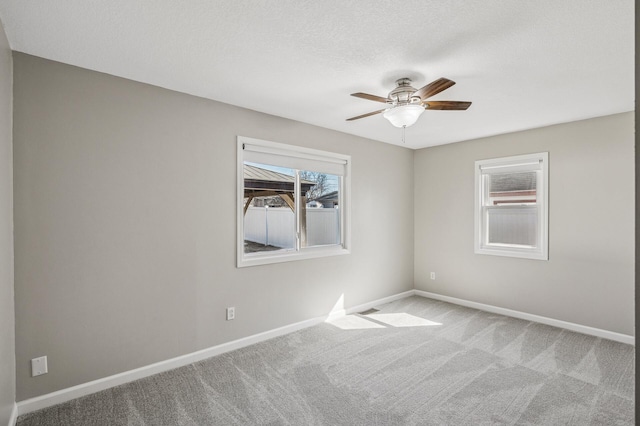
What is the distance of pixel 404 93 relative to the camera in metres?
2.53

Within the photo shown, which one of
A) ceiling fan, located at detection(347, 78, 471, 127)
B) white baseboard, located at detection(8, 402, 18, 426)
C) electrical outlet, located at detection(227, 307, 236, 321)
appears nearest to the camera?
white baseboard, located at detection(8, 402, 18, 426)

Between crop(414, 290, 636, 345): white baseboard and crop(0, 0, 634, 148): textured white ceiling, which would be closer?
crop(0, 0, 634, 148): textured white ceiling

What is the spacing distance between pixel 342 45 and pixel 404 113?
0.71 meters

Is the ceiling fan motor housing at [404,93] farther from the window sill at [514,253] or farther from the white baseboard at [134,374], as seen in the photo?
the window sill at [514,253]

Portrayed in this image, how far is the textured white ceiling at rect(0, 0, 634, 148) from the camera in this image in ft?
5.66

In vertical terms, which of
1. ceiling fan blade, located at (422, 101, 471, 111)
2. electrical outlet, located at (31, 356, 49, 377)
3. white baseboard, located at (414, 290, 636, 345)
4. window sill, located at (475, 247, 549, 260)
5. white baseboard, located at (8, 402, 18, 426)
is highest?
ceiling fan blade, located at (422, 101, 471, 111)

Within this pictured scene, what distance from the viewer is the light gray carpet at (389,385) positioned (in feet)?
7.23

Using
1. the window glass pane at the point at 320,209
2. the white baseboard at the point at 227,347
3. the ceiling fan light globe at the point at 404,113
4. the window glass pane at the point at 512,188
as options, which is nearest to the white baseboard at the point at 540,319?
the white baseboard at the point at 227,347

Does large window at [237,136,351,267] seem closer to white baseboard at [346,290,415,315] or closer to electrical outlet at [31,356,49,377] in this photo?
white baseboard at [346,290,415,315]

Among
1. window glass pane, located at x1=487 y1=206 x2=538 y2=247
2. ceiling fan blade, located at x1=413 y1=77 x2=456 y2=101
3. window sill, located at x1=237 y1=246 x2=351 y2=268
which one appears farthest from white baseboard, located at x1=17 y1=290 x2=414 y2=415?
ceiling fan blade, located at x1=413 y1=77 x2=456 y2=101

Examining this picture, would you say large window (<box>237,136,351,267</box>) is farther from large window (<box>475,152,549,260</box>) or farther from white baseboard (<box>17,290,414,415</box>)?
large window (<box>475,152,549,260</box>)

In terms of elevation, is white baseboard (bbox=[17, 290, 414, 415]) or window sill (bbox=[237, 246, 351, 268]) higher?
window sill (bbox=[237, 246, 351, 268])

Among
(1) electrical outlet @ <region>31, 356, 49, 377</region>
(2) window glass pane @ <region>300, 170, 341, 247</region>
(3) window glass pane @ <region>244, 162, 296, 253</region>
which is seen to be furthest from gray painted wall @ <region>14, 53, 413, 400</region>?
(2) window glass pane @ <region>300, 170, 341, 247</region>

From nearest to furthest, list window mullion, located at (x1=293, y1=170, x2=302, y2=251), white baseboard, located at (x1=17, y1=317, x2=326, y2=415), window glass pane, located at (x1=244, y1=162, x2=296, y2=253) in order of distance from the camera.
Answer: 1. white baseboard, located at (x1=17, y1=317, x2=326, y2=415)
2. window glass pane, located at (x1=244, y1=162, x2=296, y2=253)
3. window mullion, located at (x1=293, y1=170, x2=302, y2=251)
